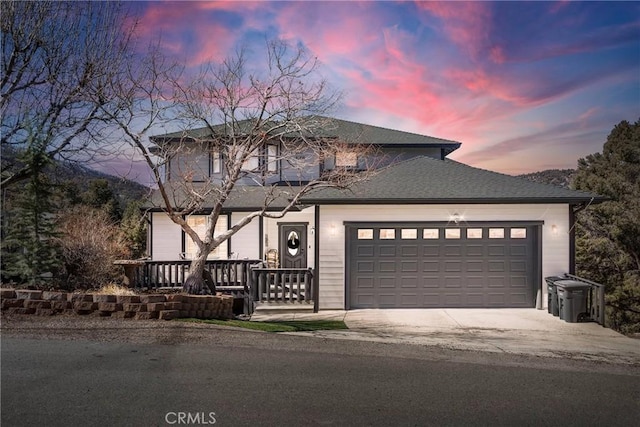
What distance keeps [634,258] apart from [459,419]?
22443 mm

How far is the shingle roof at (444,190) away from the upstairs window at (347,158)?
59.6 inches

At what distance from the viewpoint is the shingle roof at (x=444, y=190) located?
1365 centimetres

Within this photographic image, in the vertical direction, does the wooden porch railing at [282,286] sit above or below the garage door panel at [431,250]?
below

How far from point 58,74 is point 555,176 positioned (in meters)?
28.5

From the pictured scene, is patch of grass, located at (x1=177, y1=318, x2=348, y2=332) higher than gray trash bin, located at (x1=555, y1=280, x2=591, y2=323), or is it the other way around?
gray trash bin, located at (x1=555, y1=280, x2=591, y2=323)

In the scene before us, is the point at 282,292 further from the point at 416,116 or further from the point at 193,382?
the point at 416,116

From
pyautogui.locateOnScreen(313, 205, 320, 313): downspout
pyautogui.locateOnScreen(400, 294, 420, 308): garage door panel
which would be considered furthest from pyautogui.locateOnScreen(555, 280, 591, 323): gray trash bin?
pyautogui.locateOnScreen(313, 205, 320, 313): downspout

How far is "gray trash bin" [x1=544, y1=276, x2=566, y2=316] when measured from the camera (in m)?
12.8

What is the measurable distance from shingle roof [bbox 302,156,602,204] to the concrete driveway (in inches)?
120

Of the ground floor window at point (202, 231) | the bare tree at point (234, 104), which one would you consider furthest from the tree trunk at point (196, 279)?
the ground floor window at point (202, 231)

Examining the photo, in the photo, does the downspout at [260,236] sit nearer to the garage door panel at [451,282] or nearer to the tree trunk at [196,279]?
the tree trunk at [196,279]

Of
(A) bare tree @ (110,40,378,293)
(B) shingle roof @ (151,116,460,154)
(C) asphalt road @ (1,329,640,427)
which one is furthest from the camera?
(B) shingle roof @ (151,116,460,154)

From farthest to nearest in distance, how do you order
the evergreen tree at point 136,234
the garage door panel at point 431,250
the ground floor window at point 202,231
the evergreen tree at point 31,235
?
the evergreen tree at point 136,234, the ground floor window at point 202,231, the garage door panel at point 431,250, the evergreen tree at point 31,235

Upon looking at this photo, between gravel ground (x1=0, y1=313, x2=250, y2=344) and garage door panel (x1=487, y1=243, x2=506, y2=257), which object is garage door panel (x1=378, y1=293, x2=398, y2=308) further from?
gravel ground (x1=0, y1=313, x2=250, y2=344)
